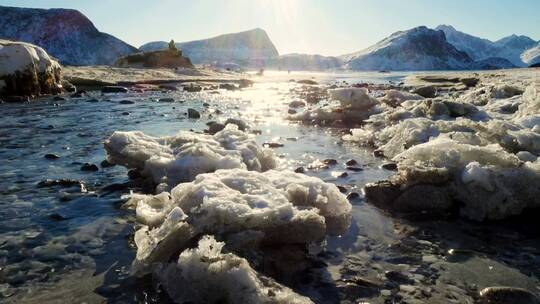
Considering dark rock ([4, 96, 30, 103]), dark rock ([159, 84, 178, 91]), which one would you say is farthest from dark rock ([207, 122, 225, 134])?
dark rock ([159, 84, 178, 91])

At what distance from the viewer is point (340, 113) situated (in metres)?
19.7

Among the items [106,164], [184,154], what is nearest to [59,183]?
[106,164]

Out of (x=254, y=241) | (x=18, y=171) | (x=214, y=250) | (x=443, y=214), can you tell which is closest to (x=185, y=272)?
(x=214, y=250)

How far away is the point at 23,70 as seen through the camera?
2766 centimetres

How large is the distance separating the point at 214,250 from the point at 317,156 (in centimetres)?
791

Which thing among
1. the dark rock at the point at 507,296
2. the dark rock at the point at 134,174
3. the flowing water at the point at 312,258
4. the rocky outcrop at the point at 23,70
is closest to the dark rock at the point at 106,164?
the flowing water at the point at 312,258

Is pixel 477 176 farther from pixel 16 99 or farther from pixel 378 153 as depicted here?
pixel 16 99

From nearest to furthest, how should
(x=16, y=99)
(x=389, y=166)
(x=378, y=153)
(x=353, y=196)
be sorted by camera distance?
(x=353, y=196)
(x=389, y=166)
(x=378, y=153)
(x=16, y=99)

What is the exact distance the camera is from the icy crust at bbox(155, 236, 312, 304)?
3.82 metres

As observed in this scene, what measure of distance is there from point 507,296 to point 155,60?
246 feet

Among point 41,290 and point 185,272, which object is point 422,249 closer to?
point 185,272

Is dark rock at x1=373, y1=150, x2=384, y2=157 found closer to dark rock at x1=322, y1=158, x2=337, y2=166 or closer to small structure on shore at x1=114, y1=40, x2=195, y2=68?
dark rock at x1=322, y1=158, x2=337, y2=166

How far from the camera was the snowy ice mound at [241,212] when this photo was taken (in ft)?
15.6

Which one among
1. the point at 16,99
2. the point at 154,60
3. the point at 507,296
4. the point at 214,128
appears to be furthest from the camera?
the point at 154,60
